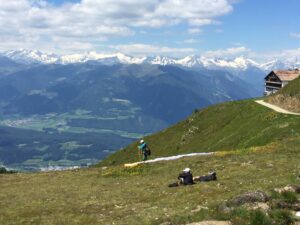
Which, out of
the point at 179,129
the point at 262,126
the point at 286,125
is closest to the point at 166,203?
the point at 286,125

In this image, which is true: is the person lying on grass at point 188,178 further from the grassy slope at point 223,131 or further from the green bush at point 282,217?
the grassy slope at point 223,131

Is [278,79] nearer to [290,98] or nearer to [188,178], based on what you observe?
[290,98]

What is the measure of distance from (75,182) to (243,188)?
2015cm

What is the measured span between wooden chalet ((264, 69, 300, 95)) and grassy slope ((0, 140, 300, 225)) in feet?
404

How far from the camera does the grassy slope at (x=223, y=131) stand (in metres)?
74.8

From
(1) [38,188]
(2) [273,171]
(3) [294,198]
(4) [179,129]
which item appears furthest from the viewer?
(4) [179,129]

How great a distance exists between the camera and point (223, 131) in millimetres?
102125

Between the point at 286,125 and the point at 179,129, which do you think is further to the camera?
the point at 179,129

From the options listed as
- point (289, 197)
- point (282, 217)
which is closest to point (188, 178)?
point (289, 197)

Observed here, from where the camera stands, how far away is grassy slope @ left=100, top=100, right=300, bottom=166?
7481cm

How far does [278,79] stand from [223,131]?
260ft

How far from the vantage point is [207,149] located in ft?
302

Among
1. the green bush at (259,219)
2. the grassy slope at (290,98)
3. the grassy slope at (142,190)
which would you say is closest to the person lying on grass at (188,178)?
the grassy slope at (142,190)

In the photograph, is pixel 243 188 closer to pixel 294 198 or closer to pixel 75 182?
pixel 294 198
